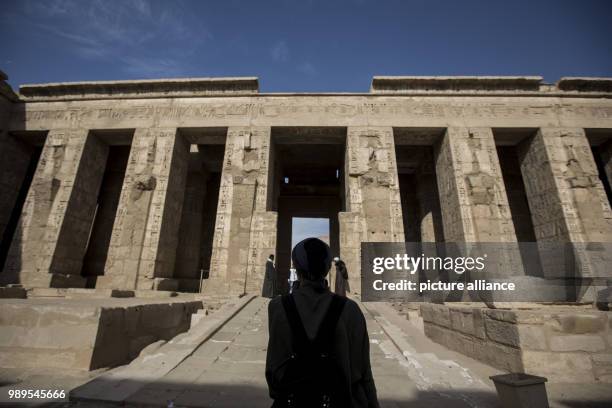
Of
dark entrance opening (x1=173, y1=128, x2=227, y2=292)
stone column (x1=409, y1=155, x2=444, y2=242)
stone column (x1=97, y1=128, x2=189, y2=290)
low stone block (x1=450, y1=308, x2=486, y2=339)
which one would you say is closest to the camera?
low stone block (x1=450, y1=308, x2=486, y2=339)

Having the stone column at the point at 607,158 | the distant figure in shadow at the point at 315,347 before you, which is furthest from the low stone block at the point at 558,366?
the stone column at the point at 607,158

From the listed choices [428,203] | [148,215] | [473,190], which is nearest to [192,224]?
[148,215]

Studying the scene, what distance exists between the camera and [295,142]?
12836mm

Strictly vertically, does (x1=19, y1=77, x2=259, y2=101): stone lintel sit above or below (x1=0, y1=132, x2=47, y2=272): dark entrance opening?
above

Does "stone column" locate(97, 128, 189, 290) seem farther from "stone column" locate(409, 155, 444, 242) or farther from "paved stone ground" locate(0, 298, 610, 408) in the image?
"stone column" locate(409, 155, 444, 242)

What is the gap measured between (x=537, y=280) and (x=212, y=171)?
1451 cm

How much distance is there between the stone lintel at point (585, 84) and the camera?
38.9ft

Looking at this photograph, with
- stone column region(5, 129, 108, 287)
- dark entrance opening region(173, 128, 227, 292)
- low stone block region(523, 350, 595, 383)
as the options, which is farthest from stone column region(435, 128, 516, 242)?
stone column region(5, 129, 108, 287)

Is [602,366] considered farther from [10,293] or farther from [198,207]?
[198,207]

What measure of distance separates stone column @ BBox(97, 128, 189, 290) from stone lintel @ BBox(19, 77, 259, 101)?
2.10 meters

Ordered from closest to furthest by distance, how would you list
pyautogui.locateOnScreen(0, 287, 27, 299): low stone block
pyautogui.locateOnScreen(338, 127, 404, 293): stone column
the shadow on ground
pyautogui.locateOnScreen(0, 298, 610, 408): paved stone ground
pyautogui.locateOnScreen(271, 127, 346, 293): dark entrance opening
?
the shadow on ground < pyautogui.locateOnScreen(0, 298, 610, 408): paved stone ground < pyautogui.locateOnScreen(0, 287, 27, 299): low stone block < pyautogui.locateOnScreen(338, 127, 404, 293): stone column < pyautogui.locateOnScreen(271, 127, 346, 293): dark entrance opening

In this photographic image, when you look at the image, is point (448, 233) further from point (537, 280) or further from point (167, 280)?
point (167, 280)

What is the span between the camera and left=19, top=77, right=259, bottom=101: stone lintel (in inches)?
487

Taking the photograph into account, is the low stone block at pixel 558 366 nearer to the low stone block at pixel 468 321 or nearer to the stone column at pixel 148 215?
the low stone block at pixel 468 321
